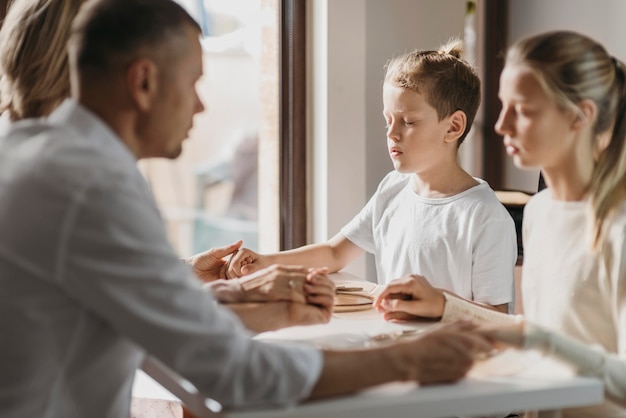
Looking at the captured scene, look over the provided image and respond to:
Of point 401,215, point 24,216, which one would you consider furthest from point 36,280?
point 401,215

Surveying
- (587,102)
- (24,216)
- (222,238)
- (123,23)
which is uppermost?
(123,23)

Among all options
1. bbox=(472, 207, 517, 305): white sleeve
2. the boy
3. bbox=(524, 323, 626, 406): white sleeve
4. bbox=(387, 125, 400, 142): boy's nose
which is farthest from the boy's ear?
bbox=(524, 323, 626, 406): white sleeve

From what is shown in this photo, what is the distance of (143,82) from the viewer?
1.16 meters

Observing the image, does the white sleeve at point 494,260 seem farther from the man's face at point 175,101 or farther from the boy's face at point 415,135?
the man's face at point 175,101

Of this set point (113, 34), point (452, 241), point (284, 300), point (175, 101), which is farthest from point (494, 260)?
point (113, 34)

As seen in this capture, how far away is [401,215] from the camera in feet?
6.62

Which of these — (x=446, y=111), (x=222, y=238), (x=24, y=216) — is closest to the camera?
(x=24, y=216)

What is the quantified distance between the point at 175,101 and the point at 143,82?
55 mm

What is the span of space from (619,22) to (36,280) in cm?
199

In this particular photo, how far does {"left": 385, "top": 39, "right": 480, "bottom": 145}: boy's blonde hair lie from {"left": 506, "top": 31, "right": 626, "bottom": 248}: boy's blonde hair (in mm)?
666

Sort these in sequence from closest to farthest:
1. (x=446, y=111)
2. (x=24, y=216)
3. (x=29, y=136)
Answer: (x=24, y=216)
(x=29, y=136)
(x=446, y=111)

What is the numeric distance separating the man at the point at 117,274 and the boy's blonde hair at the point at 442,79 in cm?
76

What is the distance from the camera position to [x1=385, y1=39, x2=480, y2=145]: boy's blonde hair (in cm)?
190

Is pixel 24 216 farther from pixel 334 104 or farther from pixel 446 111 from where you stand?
pixel 334 104
